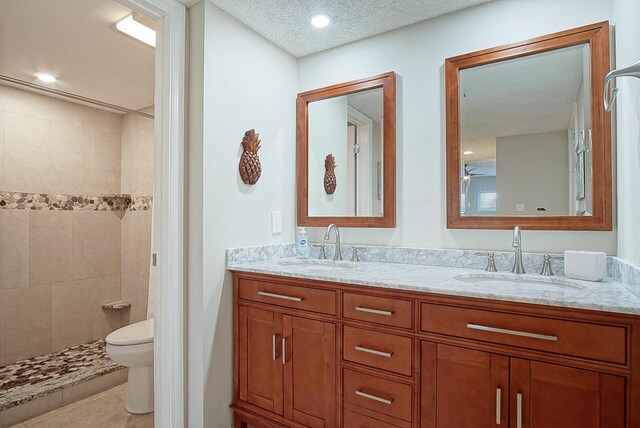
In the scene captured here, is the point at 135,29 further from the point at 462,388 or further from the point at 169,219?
the point at 462,388

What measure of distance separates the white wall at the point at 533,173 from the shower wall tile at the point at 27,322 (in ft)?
12.2

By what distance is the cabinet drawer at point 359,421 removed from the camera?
57.5 inches

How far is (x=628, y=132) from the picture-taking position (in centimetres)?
136

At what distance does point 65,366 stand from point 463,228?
315cm

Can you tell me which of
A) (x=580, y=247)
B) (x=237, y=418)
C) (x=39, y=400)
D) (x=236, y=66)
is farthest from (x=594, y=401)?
(x=39, y=400)

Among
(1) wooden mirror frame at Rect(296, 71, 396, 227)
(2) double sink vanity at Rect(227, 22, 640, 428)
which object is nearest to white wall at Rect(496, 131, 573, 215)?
(2) double sink vanity at Rect(227, 22, 640, 428)

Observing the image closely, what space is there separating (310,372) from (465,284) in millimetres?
827

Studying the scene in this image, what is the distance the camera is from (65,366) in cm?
276

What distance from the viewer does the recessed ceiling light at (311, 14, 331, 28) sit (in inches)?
76.7

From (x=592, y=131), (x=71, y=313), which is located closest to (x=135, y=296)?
(x=71, y=313)

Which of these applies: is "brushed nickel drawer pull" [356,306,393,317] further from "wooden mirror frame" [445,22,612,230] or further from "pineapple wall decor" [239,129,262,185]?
"pineapple wall decor" [239,129,262,185]

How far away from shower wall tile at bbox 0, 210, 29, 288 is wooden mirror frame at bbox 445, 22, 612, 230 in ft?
11.2

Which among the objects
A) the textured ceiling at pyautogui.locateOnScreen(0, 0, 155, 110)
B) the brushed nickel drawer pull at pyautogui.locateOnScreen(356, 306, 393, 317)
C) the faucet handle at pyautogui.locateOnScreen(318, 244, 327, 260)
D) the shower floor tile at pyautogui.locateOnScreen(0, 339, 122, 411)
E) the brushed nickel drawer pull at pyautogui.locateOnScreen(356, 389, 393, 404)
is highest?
the textured ceiling at pyautogui.locateOnScreen(0, 0, 155, 110)

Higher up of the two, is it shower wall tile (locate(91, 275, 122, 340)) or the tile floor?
shower wall tile (locate(91, 275, 122, 340))
